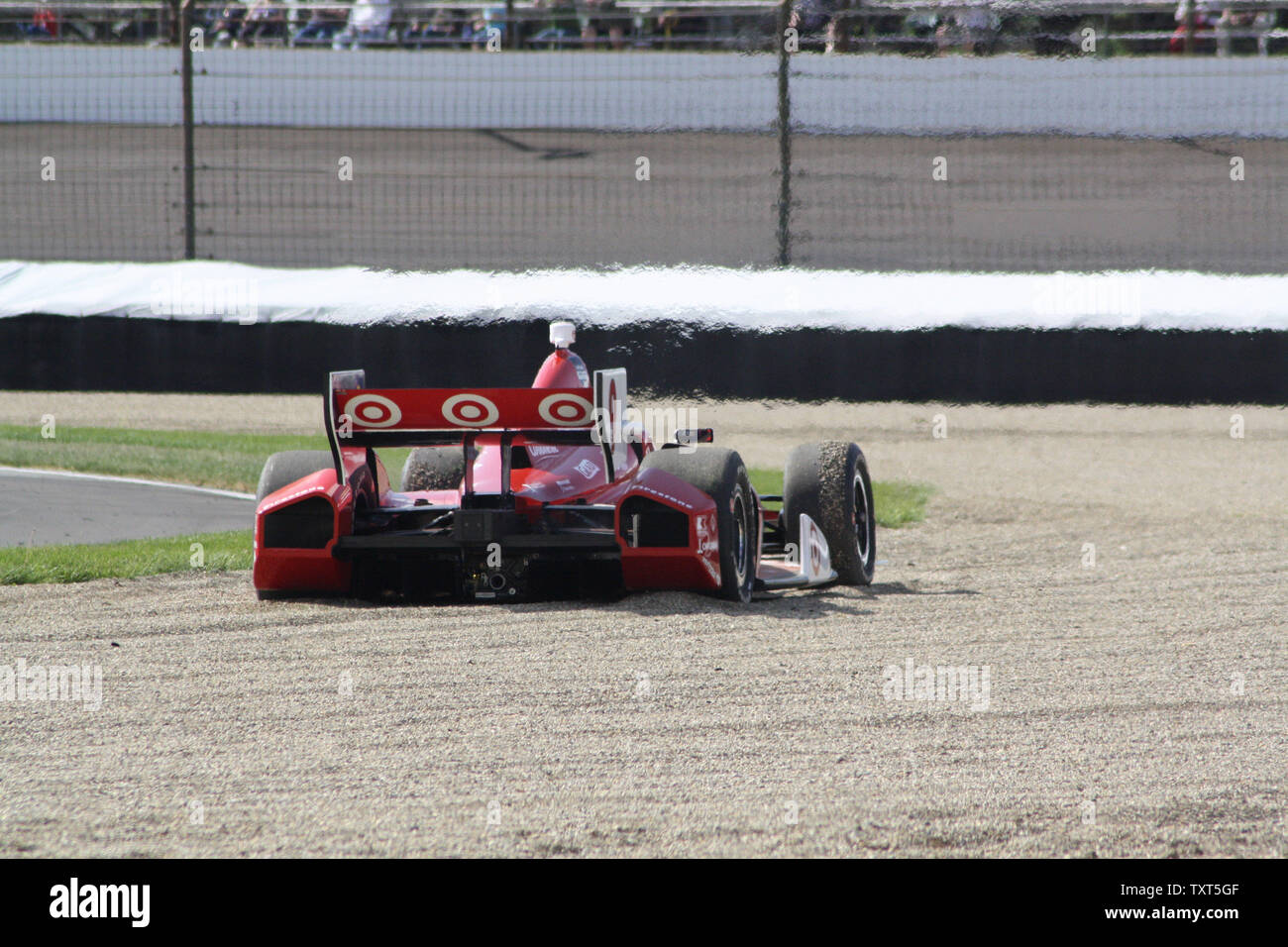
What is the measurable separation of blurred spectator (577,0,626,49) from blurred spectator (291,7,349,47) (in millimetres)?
2300

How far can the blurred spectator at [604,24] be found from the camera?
14977mm

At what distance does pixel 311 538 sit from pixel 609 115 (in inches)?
349

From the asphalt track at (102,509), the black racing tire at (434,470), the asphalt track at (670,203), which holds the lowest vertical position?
the asphalt track at (102,509)

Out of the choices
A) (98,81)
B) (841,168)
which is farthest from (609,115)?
(98,81)

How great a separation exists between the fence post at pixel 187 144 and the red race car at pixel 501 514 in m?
7.10

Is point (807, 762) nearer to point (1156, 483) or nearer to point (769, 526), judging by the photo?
point (769, 526)

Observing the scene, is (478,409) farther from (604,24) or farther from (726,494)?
(604,24)

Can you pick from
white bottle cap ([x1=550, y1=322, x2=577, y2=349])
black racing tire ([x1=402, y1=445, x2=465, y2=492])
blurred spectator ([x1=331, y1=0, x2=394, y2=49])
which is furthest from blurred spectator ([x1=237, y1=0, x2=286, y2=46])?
white bottle cap ([x1=550, y1=322, x2=577, y2=349])

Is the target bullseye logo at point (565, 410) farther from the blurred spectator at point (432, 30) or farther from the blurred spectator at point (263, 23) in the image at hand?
the blurred spectator at point (263, 23)

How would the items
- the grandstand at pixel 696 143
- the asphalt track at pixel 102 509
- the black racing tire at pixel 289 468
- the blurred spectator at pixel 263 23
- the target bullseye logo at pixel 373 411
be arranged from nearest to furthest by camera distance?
the target bullseye logo at pixel 373 411 → the black racing tire at pixel 289 468 → the asphalt track at pixel 102 509 → the grandstand at pixel 696 143 → the blurred spectator at pixel 263 23

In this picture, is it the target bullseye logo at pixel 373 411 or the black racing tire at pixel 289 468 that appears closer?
the target bullseye logo at pixel 373 411

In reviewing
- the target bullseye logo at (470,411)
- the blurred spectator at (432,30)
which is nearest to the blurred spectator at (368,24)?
the blurred spectator at (432,30)

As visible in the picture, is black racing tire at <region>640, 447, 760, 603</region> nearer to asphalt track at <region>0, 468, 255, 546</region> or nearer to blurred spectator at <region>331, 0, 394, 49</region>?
asphalt track at <region>0, 468, 255, 546</region>

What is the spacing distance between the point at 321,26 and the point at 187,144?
2572mm
